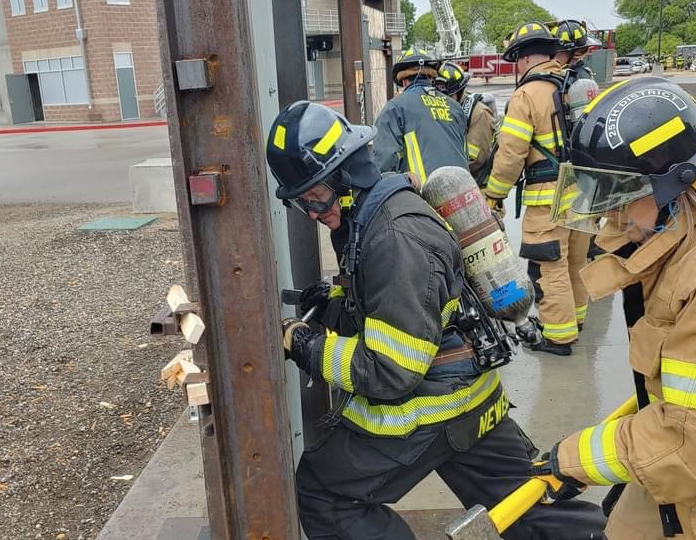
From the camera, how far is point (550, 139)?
460 centimetres

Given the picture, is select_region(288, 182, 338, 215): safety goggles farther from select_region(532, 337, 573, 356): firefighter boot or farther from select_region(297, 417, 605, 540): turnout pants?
select_region(532, 337, 573, 356): firefighter boot

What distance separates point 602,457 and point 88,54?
33741mm

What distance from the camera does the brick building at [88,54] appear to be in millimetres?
31156

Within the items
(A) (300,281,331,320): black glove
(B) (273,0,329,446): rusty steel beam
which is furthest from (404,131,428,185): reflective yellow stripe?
(A) (300,281,331,320): black glove

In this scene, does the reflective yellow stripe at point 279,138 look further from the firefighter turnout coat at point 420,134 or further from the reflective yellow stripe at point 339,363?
the firefighter turnout coat at point 420,134

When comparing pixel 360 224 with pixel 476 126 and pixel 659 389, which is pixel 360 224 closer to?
pixel 659 389

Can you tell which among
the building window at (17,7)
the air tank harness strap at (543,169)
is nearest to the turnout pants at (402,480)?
the air tank harness strap at (543,169)

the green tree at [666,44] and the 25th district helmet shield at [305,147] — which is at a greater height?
the green tree at [666,44]

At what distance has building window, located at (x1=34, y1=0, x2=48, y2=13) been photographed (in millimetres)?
32312

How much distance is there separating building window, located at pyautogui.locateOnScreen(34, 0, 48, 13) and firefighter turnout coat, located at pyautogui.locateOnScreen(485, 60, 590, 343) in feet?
109

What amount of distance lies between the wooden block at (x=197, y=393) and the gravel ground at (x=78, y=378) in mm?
1932

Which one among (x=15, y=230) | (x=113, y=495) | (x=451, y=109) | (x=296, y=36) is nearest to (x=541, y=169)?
(x=451, y=109)

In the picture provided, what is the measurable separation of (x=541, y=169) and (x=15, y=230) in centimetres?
753

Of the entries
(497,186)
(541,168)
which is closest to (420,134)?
(497,186)
